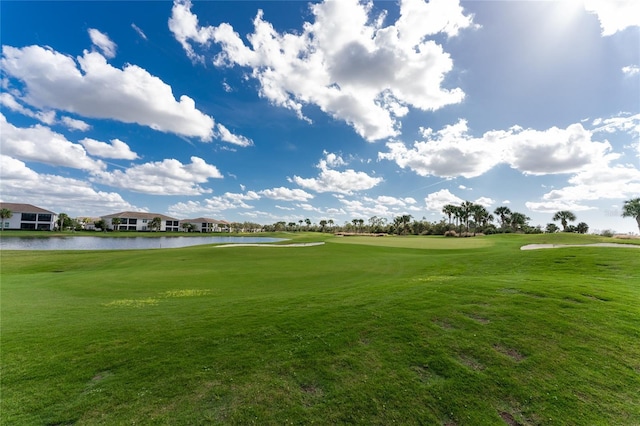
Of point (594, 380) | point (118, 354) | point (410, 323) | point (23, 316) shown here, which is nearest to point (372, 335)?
point (410, 323)

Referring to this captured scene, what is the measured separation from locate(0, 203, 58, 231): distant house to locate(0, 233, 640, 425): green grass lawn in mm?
140489

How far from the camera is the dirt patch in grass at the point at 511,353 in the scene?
6441mm

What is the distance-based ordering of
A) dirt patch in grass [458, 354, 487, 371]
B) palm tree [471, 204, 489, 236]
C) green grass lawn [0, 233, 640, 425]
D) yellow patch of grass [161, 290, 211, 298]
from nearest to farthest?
green grass lawn [0, 233, 640, 425] < dirt patch in grass [458, 354, 487, 371] < yellow patch of grass [161, 290, 211, 298] < palm tree [471, 204, 489, 236]

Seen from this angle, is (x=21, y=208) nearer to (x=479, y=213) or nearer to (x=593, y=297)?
(x=593, y=297)

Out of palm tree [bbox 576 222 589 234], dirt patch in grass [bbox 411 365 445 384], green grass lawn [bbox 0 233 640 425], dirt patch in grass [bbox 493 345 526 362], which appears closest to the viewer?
green grass lawn [bbox 0 233 640 425]

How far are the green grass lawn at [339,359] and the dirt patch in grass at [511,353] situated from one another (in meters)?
0.04

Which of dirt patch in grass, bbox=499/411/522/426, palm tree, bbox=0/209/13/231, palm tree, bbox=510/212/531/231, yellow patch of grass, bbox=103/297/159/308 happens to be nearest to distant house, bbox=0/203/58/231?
palm tree, bbox=0/209/13/231

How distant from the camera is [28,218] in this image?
109m

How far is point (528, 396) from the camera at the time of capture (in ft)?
17.3

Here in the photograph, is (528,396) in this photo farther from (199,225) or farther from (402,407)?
(199,225)

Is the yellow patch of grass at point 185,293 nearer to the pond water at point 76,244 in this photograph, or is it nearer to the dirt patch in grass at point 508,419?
the dirt patch in grass at point 508,419

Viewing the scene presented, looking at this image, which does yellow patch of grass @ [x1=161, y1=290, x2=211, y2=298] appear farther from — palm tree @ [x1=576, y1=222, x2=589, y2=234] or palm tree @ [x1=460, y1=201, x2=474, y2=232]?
palm tree @ [x1=576, y1=222, x2=589, y2=234]

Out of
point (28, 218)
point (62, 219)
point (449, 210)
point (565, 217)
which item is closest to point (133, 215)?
point (62, 219)

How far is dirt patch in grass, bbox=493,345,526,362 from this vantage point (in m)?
6.44
